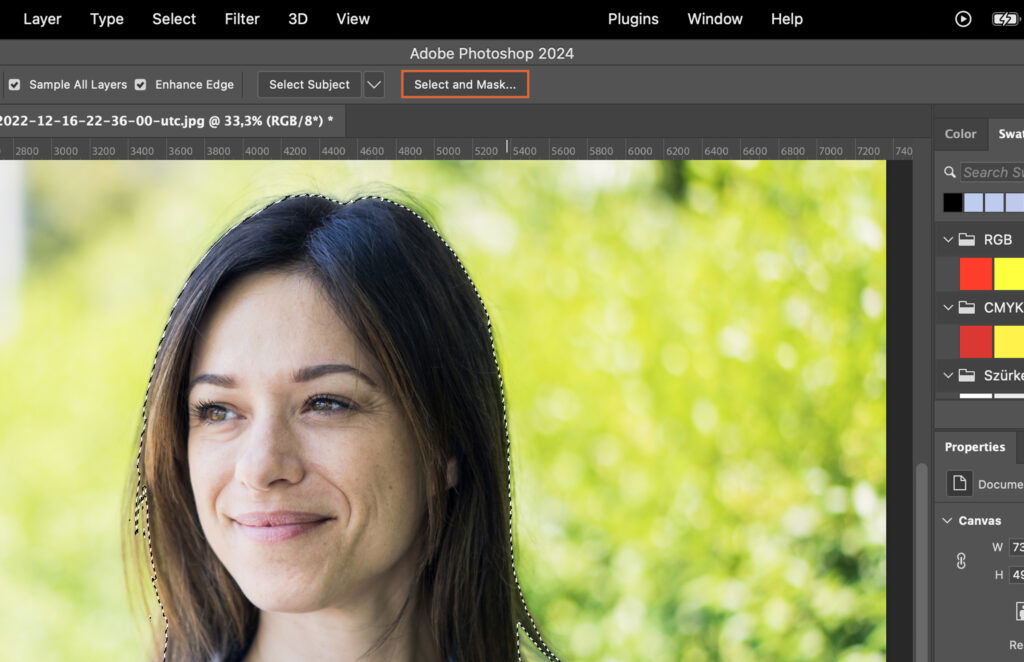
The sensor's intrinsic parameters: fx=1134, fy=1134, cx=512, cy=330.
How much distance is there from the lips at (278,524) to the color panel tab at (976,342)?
1.35m

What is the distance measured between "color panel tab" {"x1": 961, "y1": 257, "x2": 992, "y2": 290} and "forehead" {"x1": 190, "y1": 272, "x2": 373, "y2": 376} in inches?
49.4

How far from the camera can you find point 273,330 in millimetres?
2033

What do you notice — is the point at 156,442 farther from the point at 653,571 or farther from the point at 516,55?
the point at 653,571

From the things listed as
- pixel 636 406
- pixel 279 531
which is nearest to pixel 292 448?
pixel 279 531

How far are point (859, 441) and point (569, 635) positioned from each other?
1432 millimetres

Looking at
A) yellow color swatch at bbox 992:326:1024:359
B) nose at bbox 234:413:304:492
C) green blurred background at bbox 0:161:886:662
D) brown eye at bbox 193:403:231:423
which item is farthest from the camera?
green blurred background at bbox 0:161:886:662

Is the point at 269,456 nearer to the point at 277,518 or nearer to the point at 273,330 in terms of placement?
the point at 277,518

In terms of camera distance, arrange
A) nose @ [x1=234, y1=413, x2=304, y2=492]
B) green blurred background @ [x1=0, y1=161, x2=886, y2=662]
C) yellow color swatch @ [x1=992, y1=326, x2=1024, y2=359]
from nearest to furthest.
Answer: nose @ [x1=234, y1=413, x2=304, y2=492] < yellow color swatch @ [x1=992, y1=326, x2=1024, y2=359] < green blurred background @ [x1=0, y1=161, x2=886, y2=662]

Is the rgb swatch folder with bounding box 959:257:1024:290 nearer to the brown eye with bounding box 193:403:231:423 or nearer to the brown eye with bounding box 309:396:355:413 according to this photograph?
the brown eye with bounding box 309:396:355:413

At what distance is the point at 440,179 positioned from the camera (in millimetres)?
5805

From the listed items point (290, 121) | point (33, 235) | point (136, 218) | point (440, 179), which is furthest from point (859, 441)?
point (33, 235)
